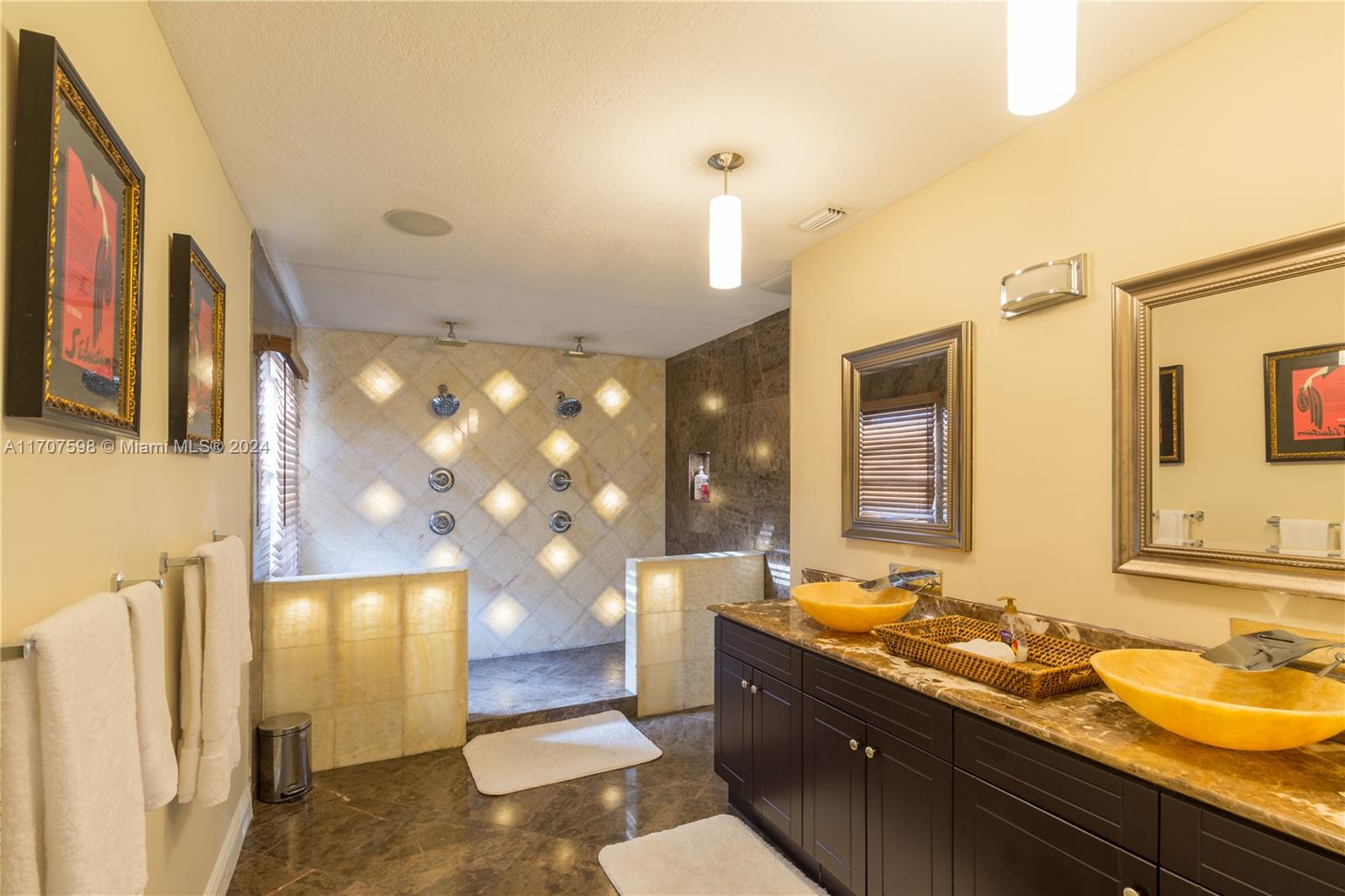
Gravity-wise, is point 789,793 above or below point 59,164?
below

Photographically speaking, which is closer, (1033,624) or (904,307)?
(1033,624)

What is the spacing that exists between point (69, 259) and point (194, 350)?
85cm

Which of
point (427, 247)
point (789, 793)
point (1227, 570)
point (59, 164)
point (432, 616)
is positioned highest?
point (427, 247)

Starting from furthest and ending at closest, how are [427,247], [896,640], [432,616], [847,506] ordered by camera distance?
1. [432,616]
2. [427,247]
3. [847,506]
4. [896,640]

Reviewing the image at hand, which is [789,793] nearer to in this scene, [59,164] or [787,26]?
[787,26]

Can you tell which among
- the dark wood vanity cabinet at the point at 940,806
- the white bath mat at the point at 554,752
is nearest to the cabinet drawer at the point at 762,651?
the dark wood vanity cabinet at the point at 940,806

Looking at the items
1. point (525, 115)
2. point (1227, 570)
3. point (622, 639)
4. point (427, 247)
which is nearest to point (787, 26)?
point (525, 115)

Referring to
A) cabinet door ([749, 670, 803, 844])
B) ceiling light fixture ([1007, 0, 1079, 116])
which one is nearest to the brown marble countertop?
cabinet door ([749, 670, 803, 844])

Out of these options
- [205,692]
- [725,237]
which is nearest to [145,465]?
[205,692]

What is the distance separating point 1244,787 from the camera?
1195 millimetres

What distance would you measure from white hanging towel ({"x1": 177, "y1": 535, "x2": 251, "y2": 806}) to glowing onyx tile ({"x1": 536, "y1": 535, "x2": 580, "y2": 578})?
374cm

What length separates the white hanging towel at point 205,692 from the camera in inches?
65.2

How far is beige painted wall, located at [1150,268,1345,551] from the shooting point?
1.48 metres

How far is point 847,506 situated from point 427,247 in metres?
2.34
